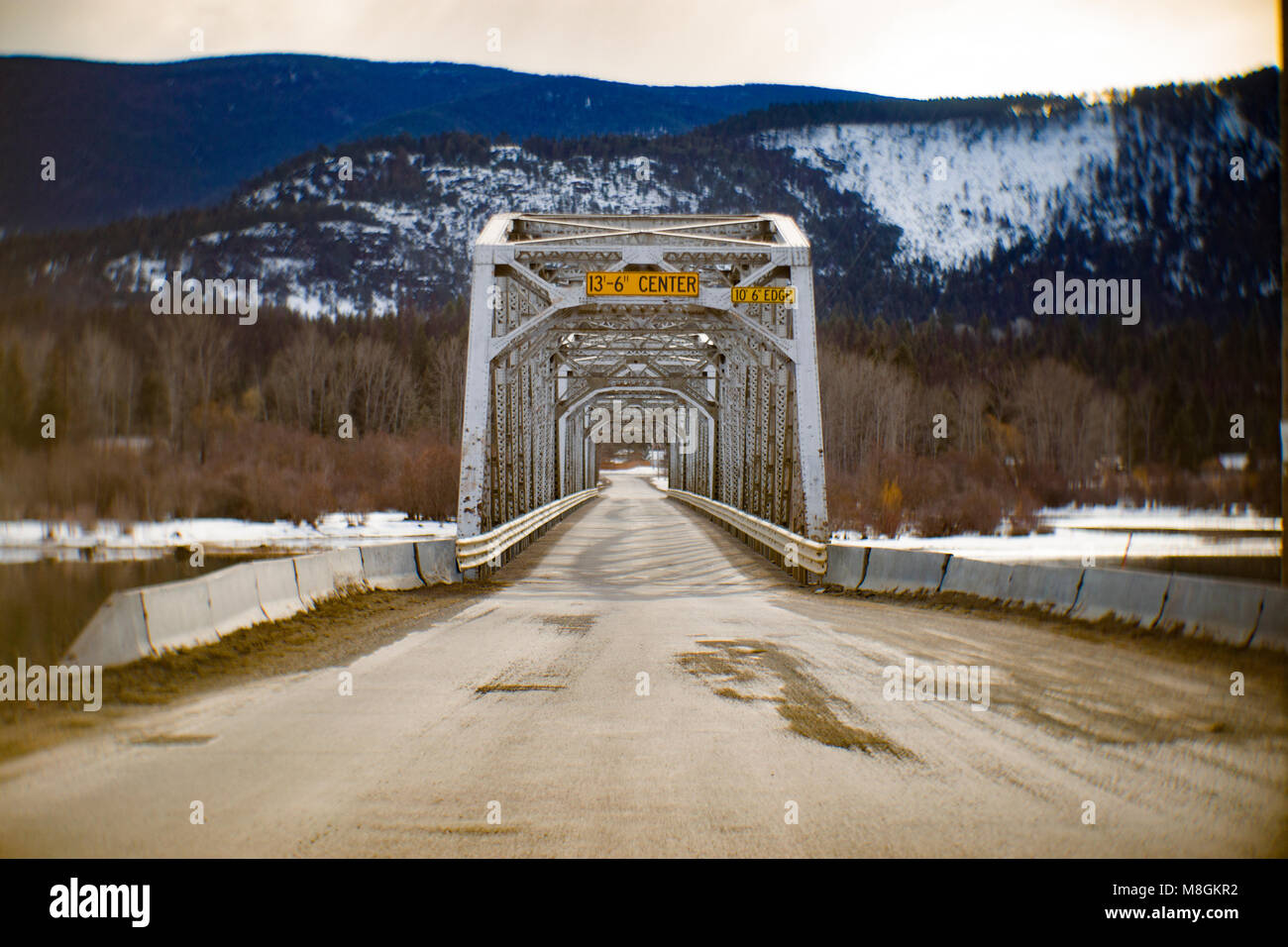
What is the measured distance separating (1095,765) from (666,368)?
35.1 metres

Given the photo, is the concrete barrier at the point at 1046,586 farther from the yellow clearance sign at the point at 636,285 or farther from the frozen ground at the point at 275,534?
the frozen ground at the point at 275,534

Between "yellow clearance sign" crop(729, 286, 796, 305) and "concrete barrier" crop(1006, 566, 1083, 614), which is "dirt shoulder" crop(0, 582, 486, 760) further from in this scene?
"yellow clearance sign" crop(729, 286, 796, 305)

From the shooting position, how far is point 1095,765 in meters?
4.23

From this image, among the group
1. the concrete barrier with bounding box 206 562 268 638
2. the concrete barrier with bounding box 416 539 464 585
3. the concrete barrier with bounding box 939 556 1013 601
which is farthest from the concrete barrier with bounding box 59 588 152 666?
the concrete barrier with bounding box 939 556 1013 601

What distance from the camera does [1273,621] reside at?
6402 mm

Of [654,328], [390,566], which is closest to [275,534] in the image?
[654,328]

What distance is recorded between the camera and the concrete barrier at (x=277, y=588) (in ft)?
27.2

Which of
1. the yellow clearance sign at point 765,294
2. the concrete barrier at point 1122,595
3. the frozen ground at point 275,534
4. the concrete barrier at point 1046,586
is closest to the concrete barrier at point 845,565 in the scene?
the concrete barrier at point 1046,586

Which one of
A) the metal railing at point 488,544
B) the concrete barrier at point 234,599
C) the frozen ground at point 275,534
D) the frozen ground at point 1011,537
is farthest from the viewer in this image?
the frozen ground at point 1011,537

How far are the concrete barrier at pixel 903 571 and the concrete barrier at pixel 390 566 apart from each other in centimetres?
647

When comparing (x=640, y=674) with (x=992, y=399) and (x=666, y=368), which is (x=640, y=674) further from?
(x=992, y=399)

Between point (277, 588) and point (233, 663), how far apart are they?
6.44 feet

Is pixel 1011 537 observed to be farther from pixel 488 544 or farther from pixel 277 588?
pixel 277 588
